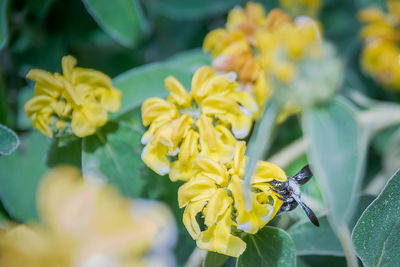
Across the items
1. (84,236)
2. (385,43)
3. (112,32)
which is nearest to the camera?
(84,236)

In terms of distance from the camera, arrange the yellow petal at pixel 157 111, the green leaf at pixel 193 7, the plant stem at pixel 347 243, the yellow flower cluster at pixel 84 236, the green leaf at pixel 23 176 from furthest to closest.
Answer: the green leaf at pixel 193 7
the green leaf at pixel 23 176
the yellow petal at pixel 157 111
the plant stem at pixel 347 243
the yellow flower cluster at pixel 84 236

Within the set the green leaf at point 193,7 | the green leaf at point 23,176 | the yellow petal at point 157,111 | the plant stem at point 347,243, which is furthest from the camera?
the green leaf at point 193,7

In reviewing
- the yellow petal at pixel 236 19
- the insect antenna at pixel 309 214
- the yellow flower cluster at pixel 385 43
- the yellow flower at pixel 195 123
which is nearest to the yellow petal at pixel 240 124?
the yellow flower at pixel 195 123

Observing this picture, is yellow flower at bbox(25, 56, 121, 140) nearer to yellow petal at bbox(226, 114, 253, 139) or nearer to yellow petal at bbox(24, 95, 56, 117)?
yellow petal at bbox(24, 95, 56, 117)

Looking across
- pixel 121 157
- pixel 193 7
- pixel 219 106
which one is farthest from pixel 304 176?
pixel 193 7

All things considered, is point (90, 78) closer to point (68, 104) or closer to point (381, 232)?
point (68, 104)

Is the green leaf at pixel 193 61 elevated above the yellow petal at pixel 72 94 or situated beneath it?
situated beneath

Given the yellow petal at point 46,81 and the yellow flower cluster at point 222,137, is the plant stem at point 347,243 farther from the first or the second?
the yellow petal at point 46,81
